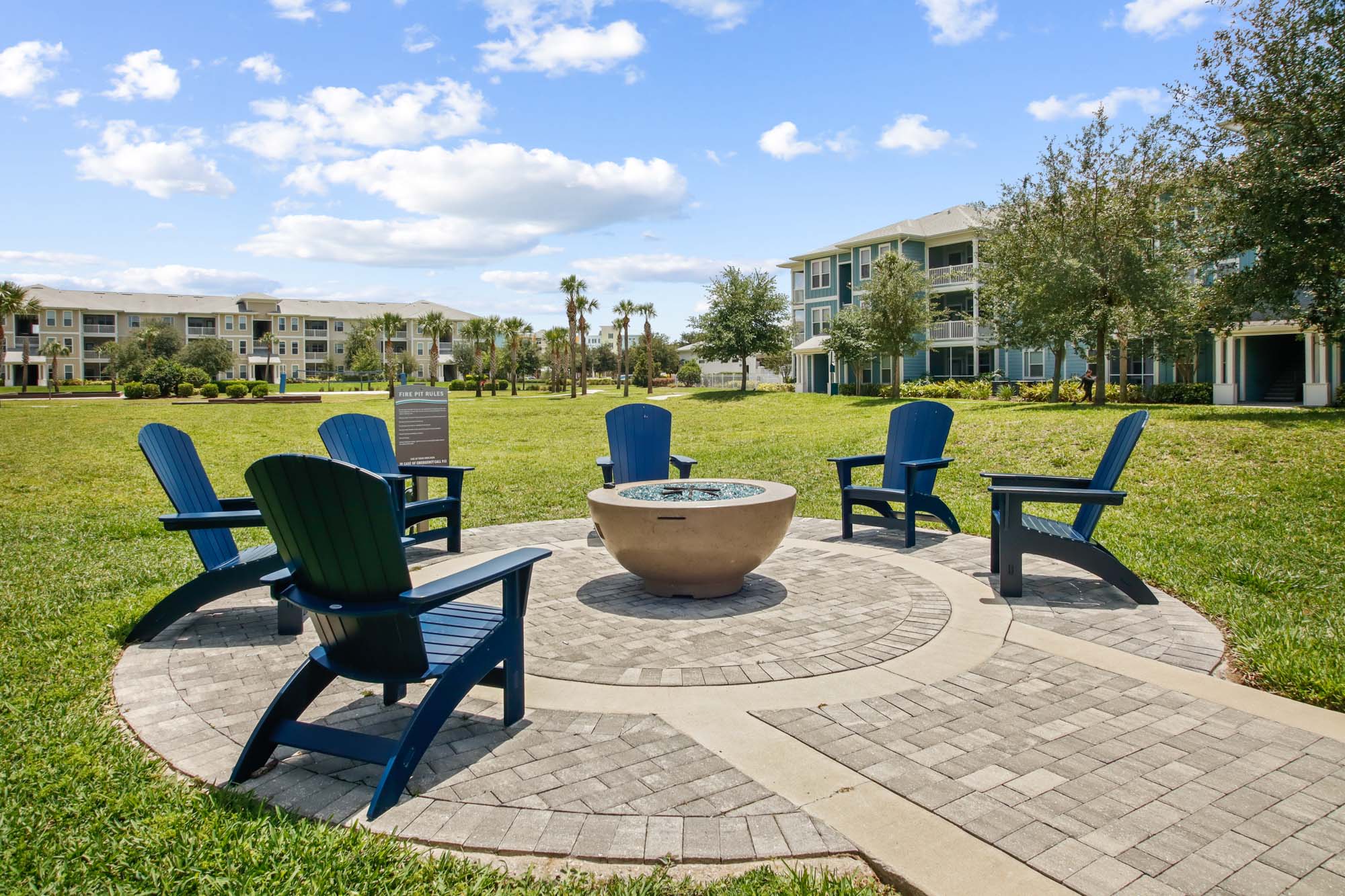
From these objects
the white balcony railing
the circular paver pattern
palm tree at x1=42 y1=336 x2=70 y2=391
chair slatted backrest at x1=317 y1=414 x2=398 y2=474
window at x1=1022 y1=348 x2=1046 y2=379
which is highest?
the white balcony railing

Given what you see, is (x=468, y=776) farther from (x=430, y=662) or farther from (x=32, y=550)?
(x=32, y=550)

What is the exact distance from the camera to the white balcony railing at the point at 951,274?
4088 centimetres

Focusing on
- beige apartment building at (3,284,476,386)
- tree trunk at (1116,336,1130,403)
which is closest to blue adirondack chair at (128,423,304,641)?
tree trunk at (1116,336,1130,403)

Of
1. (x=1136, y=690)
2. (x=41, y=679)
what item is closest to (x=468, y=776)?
(x=41, y=679)

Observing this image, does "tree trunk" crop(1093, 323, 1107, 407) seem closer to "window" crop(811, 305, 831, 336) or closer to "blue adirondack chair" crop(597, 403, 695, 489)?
"blue adirondack chair" crop(597, 403, 695, 489)

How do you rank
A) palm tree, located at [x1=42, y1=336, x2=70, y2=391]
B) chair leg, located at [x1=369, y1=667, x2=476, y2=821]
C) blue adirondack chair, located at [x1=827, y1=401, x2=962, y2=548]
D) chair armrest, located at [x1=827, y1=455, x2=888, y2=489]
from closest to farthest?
chair leg, located at [x1=369, y1=667, x2=476, y2=821], blue adirondack chair, located at [x1=827, y1=401, x2=962, y2=548], chair armrest, located at [x1=827, y1=455, x2=888, y2=489], palm tree, located at [x1=42, y1=336, x2=70, y2=391]

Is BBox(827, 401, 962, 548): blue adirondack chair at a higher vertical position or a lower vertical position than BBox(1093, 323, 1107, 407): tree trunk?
lower

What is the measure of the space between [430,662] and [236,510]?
2.87 metres

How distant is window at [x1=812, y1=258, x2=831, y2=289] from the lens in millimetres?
48906

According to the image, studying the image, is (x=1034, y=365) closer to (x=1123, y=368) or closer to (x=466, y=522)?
(x=1123, y=368)

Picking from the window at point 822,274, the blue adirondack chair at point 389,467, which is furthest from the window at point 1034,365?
the blue adirondack chair at point 389,467

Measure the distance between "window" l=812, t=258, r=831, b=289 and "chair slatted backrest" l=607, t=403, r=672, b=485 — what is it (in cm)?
4240

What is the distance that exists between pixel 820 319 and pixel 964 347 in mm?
9895

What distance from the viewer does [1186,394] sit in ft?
93.5
